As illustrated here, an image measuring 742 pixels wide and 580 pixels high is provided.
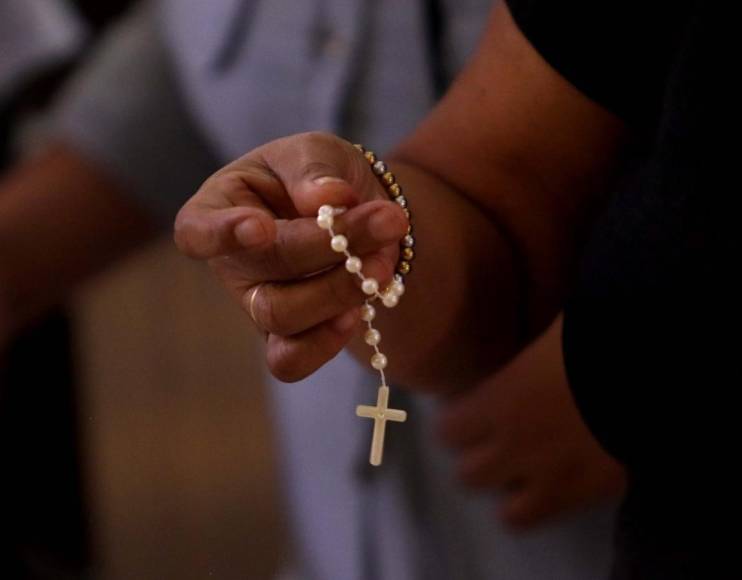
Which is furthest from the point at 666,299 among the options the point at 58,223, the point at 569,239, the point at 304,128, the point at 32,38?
the point at 32,38

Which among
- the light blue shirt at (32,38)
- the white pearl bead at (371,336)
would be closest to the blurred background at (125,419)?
the light blue shirt at (32,38)

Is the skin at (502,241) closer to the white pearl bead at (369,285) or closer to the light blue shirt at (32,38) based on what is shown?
the white pearl bead at (369,285)

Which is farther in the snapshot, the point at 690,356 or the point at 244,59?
the point at 244,59

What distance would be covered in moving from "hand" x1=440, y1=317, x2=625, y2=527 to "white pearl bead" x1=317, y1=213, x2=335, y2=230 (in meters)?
0.11

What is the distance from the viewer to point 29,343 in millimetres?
1197

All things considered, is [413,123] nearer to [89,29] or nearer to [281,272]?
[281,272]

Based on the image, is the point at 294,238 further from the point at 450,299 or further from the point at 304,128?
the point at 304,128

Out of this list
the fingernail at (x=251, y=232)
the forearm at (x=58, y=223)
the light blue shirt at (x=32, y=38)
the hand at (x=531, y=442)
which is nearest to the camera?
the fingernail at (x=251, y=232)

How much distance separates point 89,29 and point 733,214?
816 mm

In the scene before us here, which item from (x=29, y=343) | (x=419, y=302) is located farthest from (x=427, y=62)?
(x=29, y=343)

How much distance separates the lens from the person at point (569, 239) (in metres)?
0.34

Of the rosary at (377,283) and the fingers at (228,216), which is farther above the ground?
the fingers at (228,216)

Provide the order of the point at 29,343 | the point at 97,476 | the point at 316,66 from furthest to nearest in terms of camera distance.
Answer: the point at 29,343 < the point at 97,476 < the point at 316,66

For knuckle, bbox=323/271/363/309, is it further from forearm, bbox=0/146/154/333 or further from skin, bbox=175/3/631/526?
forearm, bbox=0/146/154/333
